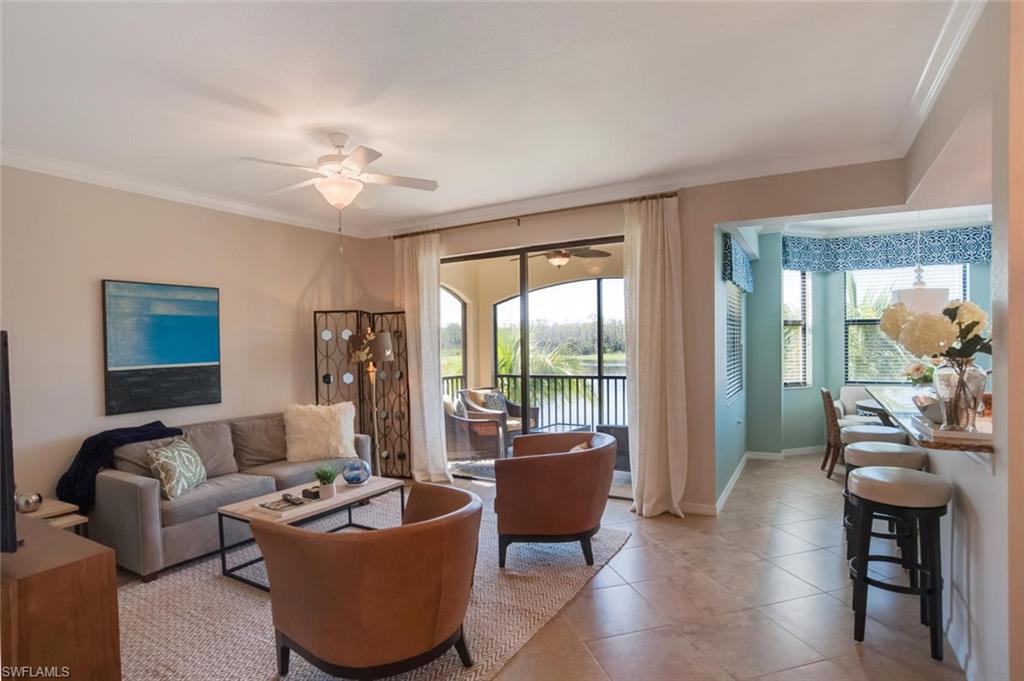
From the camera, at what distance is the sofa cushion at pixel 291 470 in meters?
4.25

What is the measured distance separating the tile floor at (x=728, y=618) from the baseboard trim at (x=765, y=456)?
224cm

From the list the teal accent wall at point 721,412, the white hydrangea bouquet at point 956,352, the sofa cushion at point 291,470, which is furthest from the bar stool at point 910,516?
the sofa cushion at point 291,470

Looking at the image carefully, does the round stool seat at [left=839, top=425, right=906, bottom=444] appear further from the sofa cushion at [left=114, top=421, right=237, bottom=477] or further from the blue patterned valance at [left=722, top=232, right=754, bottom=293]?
the sofa cushion at [left=114, top=421, right=237, bottom=477]

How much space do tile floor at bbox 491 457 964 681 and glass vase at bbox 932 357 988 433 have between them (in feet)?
3.67

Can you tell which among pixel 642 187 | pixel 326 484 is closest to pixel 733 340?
pixel 642 187

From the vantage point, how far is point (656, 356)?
4.44m

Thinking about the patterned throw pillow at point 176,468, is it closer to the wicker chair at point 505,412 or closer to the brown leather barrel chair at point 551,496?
the brown leather barrel chair at point 551,496

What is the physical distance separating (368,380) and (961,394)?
4993 mm

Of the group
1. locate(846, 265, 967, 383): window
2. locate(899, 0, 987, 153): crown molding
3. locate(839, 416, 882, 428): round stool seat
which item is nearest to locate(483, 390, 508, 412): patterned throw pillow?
locate(839, 416, 882, 428): round stool seat

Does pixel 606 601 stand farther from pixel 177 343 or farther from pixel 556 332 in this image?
pixel 177 343

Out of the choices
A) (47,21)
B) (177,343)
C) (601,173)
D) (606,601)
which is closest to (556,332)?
(601,173)

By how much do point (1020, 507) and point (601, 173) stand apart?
129 inches

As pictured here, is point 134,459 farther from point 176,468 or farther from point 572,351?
point 572,351

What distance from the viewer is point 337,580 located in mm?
2055
